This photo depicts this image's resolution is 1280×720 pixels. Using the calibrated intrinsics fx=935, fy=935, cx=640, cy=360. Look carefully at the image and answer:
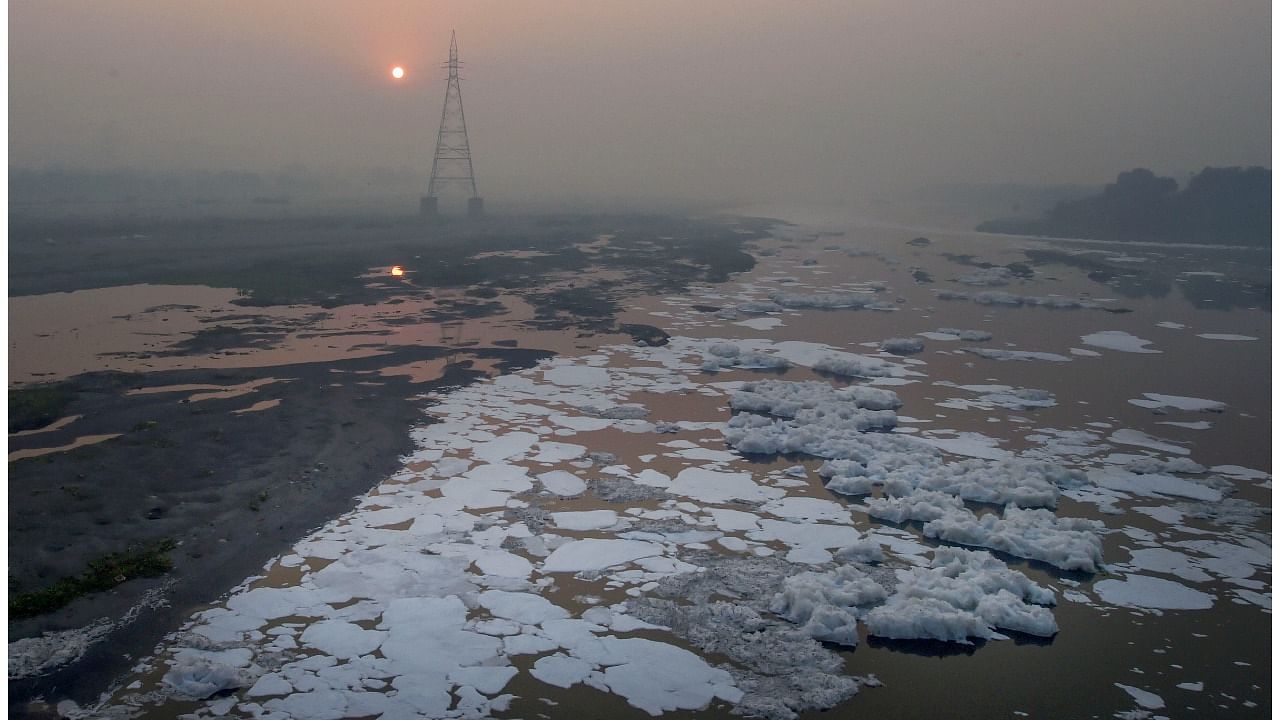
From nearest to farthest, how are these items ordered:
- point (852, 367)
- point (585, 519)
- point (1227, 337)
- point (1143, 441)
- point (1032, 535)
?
point (1032, 535)
point (585, 519)
point (1143, 441)
point (852, 367)
point (1227, 337)

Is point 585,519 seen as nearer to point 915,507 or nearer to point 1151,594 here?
point 915,507

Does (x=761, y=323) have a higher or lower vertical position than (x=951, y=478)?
higher

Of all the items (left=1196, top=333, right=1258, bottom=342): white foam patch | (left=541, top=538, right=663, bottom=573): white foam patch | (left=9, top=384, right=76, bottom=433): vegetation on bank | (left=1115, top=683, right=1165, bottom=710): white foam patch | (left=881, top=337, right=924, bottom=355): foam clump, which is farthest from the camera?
(left=1196, top=333, right=1258, bottom=342): white foam patch

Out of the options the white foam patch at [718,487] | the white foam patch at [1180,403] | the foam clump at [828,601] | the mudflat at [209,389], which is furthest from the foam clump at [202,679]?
the white foam patch at [1180,403]

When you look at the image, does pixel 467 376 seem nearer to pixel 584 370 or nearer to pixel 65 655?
pixel 584 370

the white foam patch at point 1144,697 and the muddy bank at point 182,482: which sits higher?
the muddy bank at point 182,482

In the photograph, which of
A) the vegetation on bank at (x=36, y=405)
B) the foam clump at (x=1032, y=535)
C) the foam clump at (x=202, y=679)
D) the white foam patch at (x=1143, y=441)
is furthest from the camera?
the white foam patch at (x=1143, y=441)

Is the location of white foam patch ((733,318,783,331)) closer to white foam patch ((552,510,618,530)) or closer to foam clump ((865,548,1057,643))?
white foam patch ((552,510,618,530))

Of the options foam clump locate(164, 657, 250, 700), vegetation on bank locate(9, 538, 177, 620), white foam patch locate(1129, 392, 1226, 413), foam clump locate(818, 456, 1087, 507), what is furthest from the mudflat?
white foam patch locate(1129, 392, 1226, 413)

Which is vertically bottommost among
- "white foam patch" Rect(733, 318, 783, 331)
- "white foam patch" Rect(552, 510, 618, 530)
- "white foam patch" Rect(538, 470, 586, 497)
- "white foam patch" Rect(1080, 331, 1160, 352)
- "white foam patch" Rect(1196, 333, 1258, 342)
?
"white foam patch" Rect(552, 510, 618, 530)

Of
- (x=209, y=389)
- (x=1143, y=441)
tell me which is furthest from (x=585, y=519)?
(x=1143, y=441)

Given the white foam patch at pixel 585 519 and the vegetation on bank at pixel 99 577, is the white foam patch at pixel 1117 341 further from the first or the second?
the vegetation on bank at pixel 99 577
